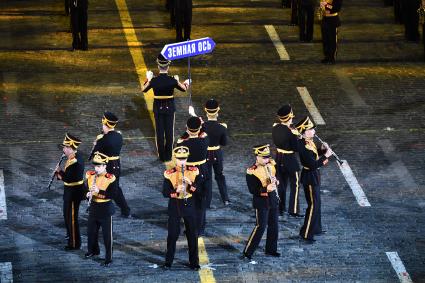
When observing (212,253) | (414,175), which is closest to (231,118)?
(414,175)

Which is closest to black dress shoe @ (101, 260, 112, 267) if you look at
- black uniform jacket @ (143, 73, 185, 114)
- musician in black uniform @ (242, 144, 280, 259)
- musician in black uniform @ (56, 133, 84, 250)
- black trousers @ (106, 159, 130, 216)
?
musician in black uniform @ (56, 133, 84, 250)

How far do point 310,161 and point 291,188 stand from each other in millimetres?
1285

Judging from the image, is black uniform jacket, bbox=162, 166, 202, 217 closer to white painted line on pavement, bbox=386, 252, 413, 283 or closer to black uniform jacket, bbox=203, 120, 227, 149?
black uniform jacket, bbox=203, 120, 227, 149

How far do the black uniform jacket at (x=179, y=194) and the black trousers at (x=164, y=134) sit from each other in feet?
14.4

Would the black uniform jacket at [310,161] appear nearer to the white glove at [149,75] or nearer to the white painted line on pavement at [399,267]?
the white painted line on pavement at [399,267]

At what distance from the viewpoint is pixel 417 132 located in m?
26.2

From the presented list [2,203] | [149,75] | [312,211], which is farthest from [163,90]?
[312,211]

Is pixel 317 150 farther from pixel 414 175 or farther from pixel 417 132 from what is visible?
pixel 417 132

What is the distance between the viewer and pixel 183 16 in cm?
3100

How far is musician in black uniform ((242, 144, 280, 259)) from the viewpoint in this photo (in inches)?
803

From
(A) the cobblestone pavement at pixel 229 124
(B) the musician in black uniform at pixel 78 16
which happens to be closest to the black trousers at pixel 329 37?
(A) the cobblestone pavement at pixel 229 124

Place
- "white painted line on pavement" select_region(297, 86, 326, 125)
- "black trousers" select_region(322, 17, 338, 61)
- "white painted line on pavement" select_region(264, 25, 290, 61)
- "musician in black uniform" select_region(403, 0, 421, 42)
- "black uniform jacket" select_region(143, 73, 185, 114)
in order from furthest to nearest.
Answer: "musician in black uniform" select_region(403, 0, 421, 42), "white painted line on pavement" select_region(264, 25, 290, 61), "black trousers" select_region(322, 17, 338, 61), "white painted line on pavement" select_region(297, 86, 326, 125), "black uniform jacket" select_region(143, 73, 185, 114)

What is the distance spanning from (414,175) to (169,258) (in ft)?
19.2

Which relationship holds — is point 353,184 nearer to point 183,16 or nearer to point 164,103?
point 164,103
